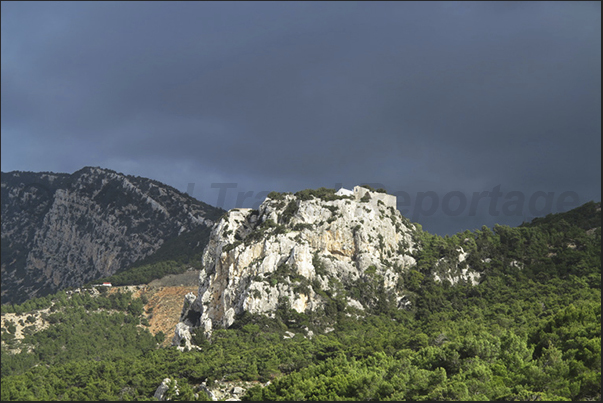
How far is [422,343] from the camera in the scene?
6097cm

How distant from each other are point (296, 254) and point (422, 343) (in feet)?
94.8

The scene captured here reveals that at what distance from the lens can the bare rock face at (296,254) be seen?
83.2 m

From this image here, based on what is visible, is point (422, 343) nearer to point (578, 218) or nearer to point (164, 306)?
point (578, 218)

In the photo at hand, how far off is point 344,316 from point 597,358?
141ft

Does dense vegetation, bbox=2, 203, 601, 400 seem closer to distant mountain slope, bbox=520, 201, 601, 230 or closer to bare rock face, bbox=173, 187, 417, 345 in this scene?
distant mountain slope, bbox=520, 201, 601, 230

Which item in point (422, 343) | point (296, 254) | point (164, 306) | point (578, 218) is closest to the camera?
point (422, 343)

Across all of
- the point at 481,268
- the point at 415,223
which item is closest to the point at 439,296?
the point at 481,268

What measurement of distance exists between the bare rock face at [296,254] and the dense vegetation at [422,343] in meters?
2.74

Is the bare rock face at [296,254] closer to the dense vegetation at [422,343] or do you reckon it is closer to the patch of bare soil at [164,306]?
A: the dense vegetation at [422,343]

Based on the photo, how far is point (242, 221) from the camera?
98.5 m

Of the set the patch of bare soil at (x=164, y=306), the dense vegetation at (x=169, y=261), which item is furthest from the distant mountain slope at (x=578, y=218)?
the dense vegetation at (x=169, y=261)

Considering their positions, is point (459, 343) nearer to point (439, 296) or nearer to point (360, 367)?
point (360, 367)

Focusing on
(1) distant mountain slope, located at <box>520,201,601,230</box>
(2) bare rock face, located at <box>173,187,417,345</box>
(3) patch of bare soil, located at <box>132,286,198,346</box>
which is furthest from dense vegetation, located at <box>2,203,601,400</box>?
(3) patch of bare soil, located at <box>132,286,198,346</box>

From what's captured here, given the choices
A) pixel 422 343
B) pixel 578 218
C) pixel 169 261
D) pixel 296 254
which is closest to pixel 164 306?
pixel 169 261
